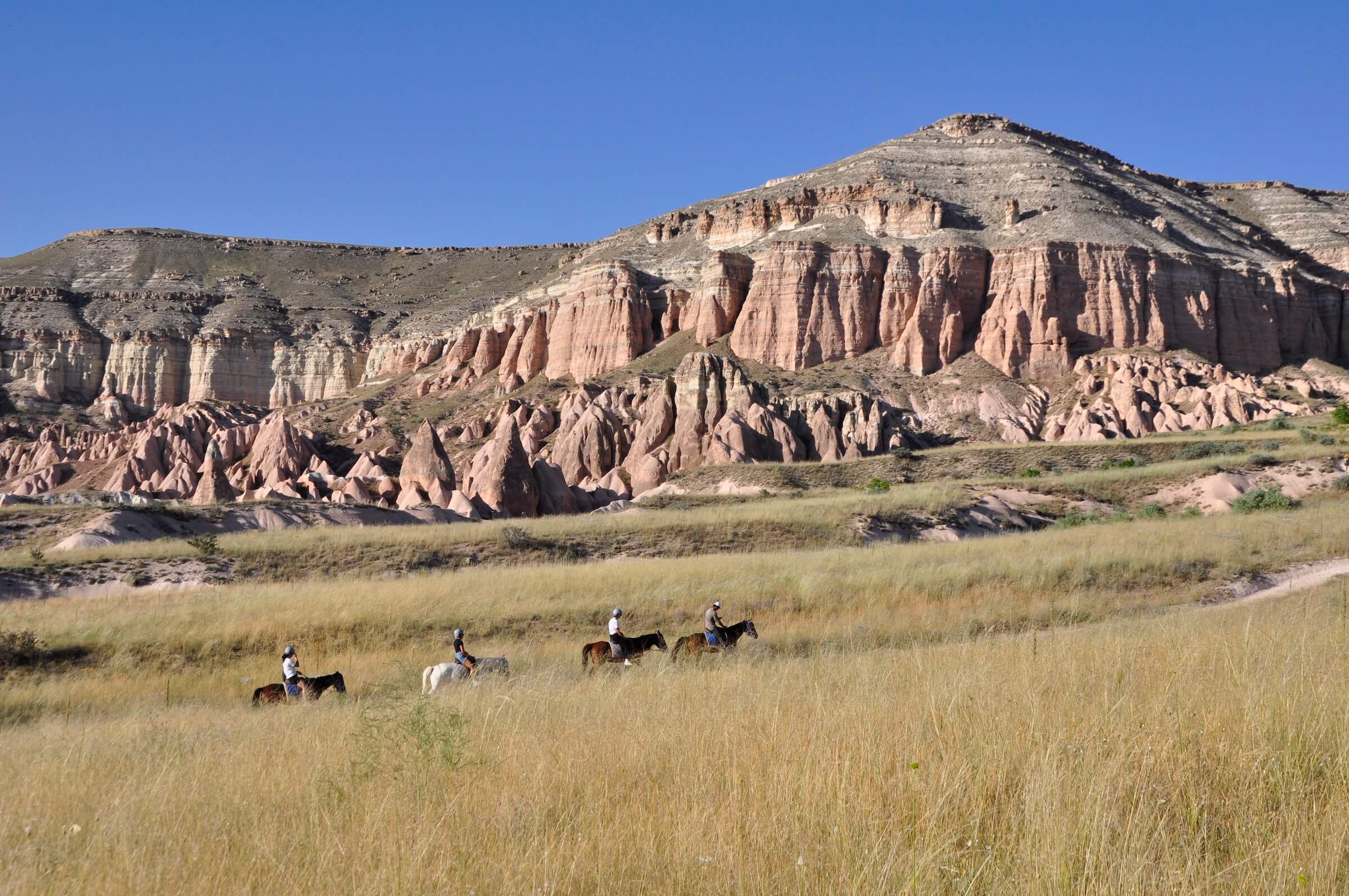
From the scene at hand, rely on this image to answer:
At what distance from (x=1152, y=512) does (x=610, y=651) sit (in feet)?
82.2

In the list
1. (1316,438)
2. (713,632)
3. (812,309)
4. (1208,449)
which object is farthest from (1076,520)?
(812,309)

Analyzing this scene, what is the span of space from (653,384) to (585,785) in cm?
6301

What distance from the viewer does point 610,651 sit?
12.7 meters

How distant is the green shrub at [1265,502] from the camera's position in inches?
1133

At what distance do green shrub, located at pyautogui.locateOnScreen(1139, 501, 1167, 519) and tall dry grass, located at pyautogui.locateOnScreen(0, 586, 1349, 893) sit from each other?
83.0 ft

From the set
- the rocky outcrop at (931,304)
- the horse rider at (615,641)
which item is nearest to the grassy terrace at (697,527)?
the horse rider at (615,641)

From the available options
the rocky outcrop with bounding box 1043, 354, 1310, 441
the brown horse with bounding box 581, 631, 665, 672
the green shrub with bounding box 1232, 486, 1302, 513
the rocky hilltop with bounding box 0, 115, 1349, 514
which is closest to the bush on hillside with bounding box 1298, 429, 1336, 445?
the green shrub with bounding box 1232, 486, 1302, 513

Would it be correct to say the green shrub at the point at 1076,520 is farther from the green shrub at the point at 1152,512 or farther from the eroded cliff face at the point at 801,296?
the eroded cliff face at the point at 801,296

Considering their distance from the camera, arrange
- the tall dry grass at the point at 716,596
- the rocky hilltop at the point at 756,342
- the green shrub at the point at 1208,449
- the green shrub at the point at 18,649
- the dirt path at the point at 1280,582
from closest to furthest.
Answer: the green shrub at the point at 18,649
the tall dry grass at the point at 716,596
the dirt path at the point at 1280,582
the green shrub at the point at 1208,449
the rocky hilltop at the point at 756,342

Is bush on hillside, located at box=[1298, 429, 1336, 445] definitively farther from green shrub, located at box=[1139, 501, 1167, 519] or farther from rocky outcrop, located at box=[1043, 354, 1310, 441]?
green shrub, located at box=[1139, 501, 1167, 519]

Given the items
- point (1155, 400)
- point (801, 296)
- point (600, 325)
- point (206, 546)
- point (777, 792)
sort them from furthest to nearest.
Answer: point (600, 325), point (801, 296), point (1155, 400), point (206, 546), point (777, 792)

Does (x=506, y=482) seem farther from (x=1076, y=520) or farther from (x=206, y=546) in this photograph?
(x=1076, y=520)

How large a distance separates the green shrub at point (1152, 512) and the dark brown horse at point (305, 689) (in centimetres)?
2632

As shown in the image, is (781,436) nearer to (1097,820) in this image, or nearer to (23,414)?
(1097,820)
